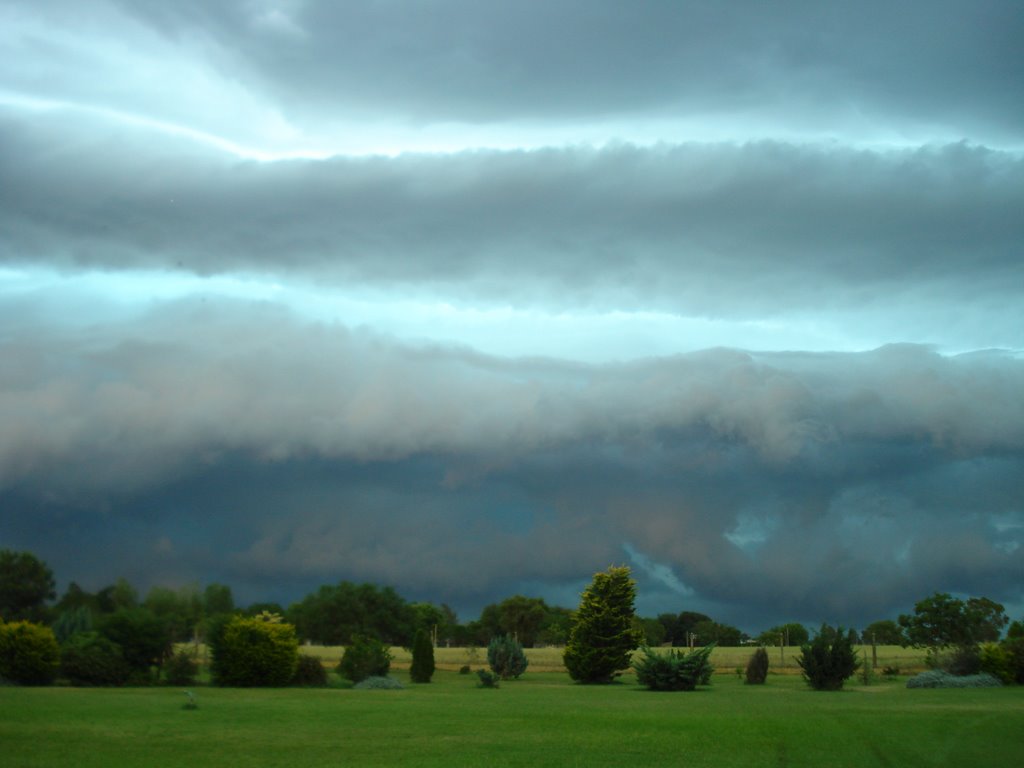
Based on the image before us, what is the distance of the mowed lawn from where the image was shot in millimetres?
14875

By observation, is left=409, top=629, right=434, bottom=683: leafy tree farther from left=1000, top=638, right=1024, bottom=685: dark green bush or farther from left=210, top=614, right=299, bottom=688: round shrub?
left=1000, top=638, right=1024, bottom=685: dark green bush

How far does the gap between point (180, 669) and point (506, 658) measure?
1605 centimetres

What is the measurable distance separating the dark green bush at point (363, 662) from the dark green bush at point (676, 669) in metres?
9.81

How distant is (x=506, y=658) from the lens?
147 ft

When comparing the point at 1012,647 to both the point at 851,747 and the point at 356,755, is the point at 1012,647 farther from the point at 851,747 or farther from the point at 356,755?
the point at 356,755

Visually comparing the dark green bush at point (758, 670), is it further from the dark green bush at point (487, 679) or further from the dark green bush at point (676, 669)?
the dark green bush at point (487, 679)

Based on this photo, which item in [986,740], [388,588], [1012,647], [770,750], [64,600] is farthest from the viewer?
[388,588]

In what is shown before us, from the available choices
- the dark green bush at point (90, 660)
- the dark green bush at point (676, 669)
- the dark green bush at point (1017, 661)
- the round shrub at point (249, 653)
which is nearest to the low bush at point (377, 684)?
the round shrub at point (249, 653)

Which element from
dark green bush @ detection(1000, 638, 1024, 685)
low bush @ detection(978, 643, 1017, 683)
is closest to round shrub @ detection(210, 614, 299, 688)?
low bush @ detection(978, 643, 1017, 683)

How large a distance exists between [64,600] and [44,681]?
107 inches

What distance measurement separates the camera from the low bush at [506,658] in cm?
4472

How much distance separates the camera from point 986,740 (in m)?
17.4

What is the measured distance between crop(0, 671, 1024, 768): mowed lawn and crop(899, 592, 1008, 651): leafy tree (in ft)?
97.3

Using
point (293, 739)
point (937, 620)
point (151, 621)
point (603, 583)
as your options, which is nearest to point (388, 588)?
point (603, 583)
